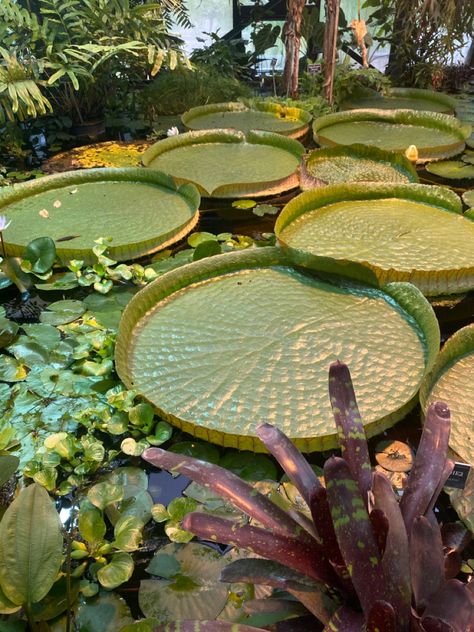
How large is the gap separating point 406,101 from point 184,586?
4.62m

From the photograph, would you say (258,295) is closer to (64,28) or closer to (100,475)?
(100,475)

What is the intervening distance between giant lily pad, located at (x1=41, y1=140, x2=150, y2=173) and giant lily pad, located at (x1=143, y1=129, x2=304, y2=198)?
25 centimetres

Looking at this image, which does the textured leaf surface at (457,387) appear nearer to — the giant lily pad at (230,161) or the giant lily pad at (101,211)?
the giant lily pad at (101,211)

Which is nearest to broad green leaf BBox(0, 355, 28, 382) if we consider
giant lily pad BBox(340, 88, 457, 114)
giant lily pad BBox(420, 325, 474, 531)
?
giant lily pad BBox(420, 325, 474, 531)

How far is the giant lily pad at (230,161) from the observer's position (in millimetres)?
2850

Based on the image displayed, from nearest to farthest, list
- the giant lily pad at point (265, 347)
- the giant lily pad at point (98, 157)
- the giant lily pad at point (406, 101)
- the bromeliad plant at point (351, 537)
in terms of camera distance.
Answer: the bromeliad plant at point (351, 537) → the giant lily pad at point (265, 347) → the giant lily pad at point (98, 157) → the giant lily pad at point (406, 101)

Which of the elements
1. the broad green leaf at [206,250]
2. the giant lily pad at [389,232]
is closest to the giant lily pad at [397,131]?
the giant lily pad at [389,232]

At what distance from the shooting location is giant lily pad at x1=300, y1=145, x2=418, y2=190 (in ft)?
9.41

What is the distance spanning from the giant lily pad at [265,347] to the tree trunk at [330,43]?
270cm

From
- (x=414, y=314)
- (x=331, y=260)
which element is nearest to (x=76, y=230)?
(x=331, y=260)

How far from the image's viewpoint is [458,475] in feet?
3.40

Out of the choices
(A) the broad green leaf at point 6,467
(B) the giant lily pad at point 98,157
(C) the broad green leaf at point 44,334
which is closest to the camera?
(A) the broad green leaf at point 6,467

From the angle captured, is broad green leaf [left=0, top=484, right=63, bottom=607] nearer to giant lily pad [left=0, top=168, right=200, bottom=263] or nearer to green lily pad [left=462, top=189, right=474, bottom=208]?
giant lily pad [left=0, top=168, right=200, bottom=263]

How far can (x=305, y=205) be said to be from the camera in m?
2.46
